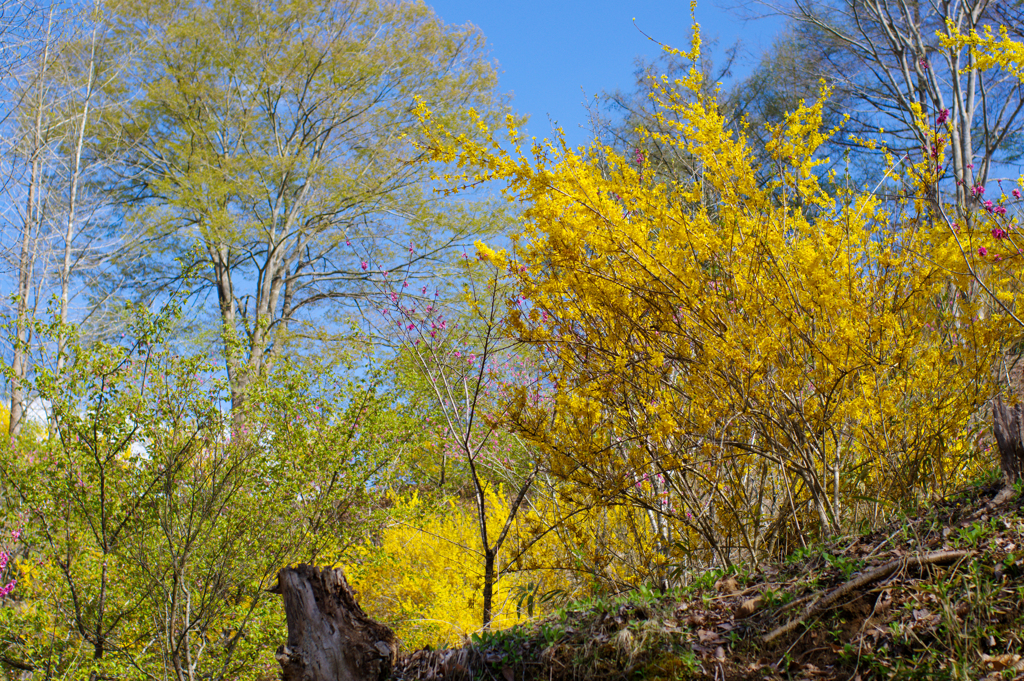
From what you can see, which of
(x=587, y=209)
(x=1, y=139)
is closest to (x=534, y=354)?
(x=587, y=209)

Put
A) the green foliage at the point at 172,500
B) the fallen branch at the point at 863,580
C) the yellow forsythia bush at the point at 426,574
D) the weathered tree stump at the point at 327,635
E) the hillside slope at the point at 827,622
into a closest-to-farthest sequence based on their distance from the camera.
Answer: the hillside slope at the point at 827,622 < the fallen branch at the point at 863,580 < the weathered tree stump at the point at 327,635 < the green foliage at the point at 172,500 < the yellow forsythia bush at the point at 426,574

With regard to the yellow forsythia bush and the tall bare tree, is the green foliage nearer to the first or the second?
the yellow forsythia bush

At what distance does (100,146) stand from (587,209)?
39.0 ft

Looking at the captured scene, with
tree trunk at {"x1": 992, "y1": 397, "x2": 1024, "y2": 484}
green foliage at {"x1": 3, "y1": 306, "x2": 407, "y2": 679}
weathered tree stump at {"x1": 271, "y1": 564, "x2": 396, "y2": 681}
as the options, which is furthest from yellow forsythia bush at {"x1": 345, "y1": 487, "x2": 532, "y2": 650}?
tree trunk at {"x1": 992, "y1": 397, "x2": 1024, "y2": 484}

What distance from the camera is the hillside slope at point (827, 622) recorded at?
2162 millimetres

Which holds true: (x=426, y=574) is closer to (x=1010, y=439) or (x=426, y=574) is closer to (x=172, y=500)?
(x=172, y=500)

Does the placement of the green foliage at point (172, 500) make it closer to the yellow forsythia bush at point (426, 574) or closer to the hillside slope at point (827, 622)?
the yellow forsythia bush at point (426, 574)

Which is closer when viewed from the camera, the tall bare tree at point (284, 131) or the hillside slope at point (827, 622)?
the hillside slope at point (827, 622)

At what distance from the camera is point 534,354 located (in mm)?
5887

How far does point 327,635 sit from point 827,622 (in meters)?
1.97

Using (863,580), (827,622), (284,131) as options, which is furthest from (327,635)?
(284,131)

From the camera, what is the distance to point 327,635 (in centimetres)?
292

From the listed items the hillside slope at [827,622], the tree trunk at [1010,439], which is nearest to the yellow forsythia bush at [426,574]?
the hillside slope at [827,622]

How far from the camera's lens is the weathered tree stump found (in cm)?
288
